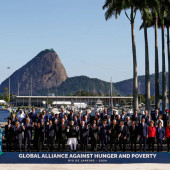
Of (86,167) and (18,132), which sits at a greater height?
(18,132)

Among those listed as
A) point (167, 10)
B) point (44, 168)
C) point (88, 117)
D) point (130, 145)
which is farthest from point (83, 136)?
point (167, 10)

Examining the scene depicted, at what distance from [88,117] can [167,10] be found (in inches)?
612

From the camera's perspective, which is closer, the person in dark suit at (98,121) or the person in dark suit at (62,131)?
the person in dark suit at (62,131)

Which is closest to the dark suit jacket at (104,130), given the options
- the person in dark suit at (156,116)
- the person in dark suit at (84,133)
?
the person in dark suit at (84,133)

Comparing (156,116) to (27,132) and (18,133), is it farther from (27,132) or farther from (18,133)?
(18,133)

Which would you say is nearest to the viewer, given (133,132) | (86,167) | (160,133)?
(86,167)

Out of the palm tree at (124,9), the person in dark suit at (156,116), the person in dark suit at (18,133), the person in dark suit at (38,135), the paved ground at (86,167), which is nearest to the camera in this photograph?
the paved ground at (86,167)

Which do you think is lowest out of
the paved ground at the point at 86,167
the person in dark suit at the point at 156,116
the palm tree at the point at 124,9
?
the paved ground at the point at 86,167

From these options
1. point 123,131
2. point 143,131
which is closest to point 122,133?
point 123,131

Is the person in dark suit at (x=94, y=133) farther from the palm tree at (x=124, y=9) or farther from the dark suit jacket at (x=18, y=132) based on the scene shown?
the palm tree at (x=124, y=9)

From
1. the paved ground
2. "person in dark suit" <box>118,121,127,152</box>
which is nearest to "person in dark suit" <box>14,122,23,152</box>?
the paved ground

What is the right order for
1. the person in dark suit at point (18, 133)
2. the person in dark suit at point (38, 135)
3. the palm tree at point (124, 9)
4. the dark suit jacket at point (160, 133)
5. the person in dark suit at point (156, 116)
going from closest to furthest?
1. the dark suit jacket at point (160, 133)
2. the person in dark suit at point (18, 133)
3. the person in dark suit at point (38, 135)
4. the person in dark suit at point (156, 116)
5. the palm tree at point (124, 9)

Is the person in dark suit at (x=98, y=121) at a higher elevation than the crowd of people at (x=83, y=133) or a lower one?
higher

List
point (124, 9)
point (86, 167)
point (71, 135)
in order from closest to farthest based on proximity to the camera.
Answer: point (86, 167)
point (71, 135)
point (124, 9)
